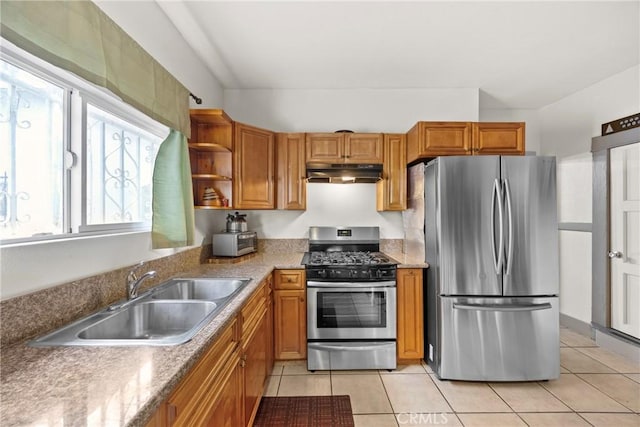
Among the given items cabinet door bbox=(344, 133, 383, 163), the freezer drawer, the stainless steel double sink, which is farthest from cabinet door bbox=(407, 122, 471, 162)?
the stainless steel double sink

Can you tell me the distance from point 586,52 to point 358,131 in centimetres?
204

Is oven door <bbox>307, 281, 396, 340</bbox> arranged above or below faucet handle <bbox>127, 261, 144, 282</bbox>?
below

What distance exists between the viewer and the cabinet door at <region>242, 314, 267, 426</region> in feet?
5.65

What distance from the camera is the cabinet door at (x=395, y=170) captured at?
3.13 meters

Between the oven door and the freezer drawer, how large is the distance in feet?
1.62

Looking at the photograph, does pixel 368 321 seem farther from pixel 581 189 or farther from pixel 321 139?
pixel 581 189

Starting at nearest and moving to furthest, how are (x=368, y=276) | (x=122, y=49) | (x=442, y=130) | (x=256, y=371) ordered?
(x=122, y=49) → (x=256, y=371) → (x=368, y=276) → (x=442, y=130)

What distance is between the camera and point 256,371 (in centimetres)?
198

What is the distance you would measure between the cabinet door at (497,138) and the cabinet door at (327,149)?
4.03ft

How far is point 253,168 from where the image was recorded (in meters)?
2.94

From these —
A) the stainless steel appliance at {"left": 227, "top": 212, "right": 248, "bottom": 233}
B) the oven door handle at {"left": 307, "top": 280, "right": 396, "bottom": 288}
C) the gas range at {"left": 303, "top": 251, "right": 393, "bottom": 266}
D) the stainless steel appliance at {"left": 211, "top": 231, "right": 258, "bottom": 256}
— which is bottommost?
the oven door handle at {"left": 307, "top": 280, "right": 396, "bottom": 288}

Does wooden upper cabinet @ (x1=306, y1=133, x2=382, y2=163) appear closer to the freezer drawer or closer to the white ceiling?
the white ceiling

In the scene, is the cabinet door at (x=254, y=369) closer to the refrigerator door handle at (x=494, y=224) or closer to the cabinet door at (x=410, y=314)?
the cabinet door at (x=410, y=314)

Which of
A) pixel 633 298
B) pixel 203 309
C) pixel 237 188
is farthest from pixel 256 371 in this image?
pixel 633 298
